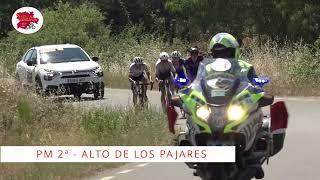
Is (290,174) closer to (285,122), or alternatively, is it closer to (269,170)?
(269,170)

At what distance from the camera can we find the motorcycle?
670 centimetres

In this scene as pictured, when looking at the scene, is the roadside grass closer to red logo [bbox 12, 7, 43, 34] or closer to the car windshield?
red logo [bbox 12, 7, 43, 34]

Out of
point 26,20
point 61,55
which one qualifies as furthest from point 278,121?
point 61,55

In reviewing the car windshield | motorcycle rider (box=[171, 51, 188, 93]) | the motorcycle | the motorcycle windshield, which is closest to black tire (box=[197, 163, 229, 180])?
the motorcycle

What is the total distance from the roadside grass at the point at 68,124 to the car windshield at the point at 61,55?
383 inches

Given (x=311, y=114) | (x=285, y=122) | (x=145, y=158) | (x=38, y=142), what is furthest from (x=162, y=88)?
(x=285, y=122)

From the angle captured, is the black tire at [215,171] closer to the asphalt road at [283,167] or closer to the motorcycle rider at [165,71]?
the asphalt road at [283,167]

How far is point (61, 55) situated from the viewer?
2402cm

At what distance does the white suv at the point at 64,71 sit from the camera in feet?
73.5

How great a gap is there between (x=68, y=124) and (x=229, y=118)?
22.5ft

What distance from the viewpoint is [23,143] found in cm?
1158

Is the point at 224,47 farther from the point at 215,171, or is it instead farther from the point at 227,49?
the point at 215,171

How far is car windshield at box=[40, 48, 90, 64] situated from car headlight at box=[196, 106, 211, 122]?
A: 17160 mm

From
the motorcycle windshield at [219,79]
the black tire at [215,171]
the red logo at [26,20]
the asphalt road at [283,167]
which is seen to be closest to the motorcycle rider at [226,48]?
the motorcycle windshield at [219,79]
